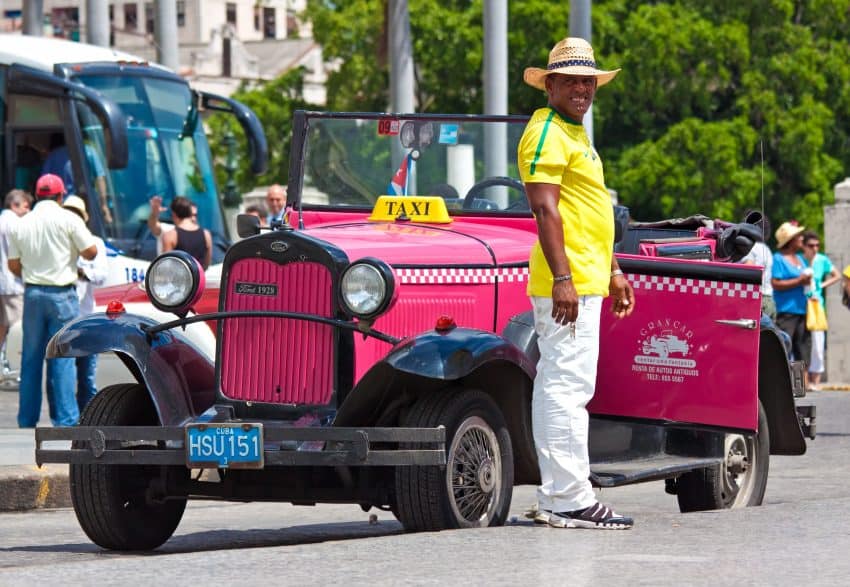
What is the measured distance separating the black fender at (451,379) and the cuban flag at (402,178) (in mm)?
1842

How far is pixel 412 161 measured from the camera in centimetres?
977

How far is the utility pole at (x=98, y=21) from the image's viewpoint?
79.0ft

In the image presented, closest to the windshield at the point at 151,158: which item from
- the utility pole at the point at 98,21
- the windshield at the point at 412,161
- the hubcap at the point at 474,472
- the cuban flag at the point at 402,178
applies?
the utility pole at the point at 98,21

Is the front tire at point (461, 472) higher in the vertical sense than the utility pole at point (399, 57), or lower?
lower

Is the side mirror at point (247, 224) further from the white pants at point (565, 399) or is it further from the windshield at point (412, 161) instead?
the white pants at point (565, 399)

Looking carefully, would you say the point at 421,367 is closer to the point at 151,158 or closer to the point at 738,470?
the point at 738,470

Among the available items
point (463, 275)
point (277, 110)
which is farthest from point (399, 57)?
point (277, 110)

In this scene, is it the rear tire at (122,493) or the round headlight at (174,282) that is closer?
the rear tire at (122,493)

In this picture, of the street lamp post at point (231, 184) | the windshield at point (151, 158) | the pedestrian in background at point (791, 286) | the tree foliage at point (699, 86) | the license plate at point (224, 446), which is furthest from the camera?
the tree foliage at point (699, 86)

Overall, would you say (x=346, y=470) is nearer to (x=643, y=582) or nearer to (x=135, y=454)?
(x=135, y=454)

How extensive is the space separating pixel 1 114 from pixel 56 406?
8312mm

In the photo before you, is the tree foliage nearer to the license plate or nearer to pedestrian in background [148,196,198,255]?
pedestrian in background [148,196,198,255]

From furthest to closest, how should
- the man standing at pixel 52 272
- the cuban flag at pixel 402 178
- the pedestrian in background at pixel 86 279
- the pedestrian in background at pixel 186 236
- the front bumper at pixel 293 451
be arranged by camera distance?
the pedestrian in background at pixel 186 236
the pedestrian in background at pixel 86 279
the man standing at pixel 52 272
the cuban flag at pixel 402 178
the front bumper at pixel 293 451

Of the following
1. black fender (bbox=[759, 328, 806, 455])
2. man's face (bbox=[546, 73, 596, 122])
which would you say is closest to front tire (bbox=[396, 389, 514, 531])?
man's face (bbox=[546, 73, 596, 122])
